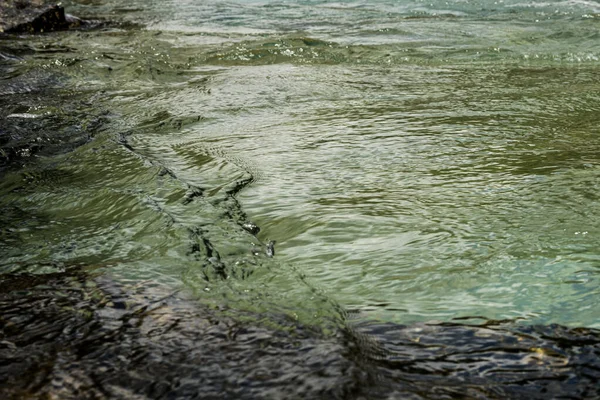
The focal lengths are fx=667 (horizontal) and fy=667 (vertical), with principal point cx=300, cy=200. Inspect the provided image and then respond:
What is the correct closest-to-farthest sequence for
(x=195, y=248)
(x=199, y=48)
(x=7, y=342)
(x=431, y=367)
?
(x=431, y=367) → (x=7, y=342) → (x=195, y=248) → (x=199, y=48)

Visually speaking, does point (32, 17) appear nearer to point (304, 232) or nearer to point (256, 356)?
point (304, 232)

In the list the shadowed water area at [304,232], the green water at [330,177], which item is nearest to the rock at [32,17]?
the green water at [330,177]

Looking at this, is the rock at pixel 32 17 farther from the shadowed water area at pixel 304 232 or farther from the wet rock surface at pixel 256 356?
the wet rock surface at pixel 256 356

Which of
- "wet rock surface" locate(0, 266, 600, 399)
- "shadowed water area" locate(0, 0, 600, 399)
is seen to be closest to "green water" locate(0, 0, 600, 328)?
"shadowed water area" locate(0, 0, 600, 399)

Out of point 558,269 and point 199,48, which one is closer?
point 558,269

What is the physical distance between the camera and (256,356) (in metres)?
1.73

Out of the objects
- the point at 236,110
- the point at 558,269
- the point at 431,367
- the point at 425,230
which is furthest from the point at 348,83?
the point at 431,367

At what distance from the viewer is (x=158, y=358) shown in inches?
68.1

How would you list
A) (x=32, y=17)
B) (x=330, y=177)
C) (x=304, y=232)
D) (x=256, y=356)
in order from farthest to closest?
(x=32, y=17) < (x=330, y=177) < (x=304, y=232) < (x=256, y=356)

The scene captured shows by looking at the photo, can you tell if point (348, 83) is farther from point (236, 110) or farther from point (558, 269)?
point (558, 269)

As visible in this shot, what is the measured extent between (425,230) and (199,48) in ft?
17.8

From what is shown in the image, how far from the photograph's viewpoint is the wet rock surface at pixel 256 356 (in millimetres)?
1586

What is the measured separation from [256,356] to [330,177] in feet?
5.34

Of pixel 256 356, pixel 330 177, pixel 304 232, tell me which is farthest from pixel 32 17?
pixel 256 356
